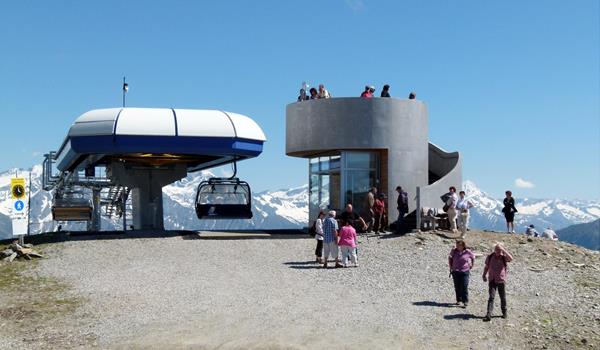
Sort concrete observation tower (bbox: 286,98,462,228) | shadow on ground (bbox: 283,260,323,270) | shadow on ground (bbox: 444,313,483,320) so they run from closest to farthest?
shadow on ground (bbox: 444,313,483,320) → shadow on ground (bbox: 283,260,323,270) → concrete observation tower (bbox: 286,98,462,228)

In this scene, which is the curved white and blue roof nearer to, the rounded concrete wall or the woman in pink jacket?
the rounded concrete wall

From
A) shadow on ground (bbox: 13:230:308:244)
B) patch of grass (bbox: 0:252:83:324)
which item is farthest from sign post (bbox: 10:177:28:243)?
shadow on ground (bbox: 13:230:308:244)

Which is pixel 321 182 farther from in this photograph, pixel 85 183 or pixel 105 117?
pixel 85 183

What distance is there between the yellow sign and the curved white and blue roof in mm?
3491

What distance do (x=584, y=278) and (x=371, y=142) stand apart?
10.8 metres

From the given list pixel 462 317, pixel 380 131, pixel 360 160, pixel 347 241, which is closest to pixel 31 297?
pixel 347 241

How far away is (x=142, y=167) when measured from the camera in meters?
38.0

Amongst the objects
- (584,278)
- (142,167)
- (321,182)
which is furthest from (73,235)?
(584,278)

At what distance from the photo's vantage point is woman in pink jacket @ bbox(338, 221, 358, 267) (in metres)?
23.1

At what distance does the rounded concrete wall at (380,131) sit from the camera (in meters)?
31.6

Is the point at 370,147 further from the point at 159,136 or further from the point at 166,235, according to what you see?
the point at 166,235

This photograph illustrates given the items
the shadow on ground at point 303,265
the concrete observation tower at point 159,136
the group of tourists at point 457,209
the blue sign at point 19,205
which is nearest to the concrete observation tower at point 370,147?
the group of tourists at point 457,209

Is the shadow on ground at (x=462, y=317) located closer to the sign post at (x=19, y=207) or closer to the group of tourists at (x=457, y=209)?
the group of tourists at (x=457, y=209)

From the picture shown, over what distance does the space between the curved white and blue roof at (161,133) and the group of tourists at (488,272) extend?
14227 mm
